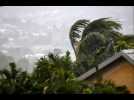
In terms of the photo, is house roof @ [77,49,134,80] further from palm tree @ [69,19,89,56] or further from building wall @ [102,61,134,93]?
palm tree @ [69,19,89,56]

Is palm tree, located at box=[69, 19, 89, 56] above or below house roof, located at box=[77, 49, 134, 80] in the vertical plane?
above

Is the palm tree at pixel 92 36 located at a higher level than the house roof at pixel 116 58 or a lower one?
higher

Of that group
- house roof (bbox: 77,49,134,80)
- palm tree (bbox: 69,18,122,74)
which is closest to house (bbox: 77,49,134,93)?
house roof (bbox: 77,49,134,80)

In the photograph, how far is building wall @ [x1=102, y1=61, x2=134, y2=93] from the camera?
3.63 meters

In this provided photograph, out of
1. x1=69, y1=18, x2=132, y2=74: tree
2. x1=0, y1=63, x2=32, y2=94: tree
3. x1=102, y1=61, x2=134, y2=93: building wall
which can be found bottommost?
x1=102, y1=61, x2=134, y2=93: building wall

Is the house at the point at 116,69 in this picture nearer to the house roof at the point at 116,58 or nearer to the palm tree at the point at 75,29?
the house roof at the point at 116,58

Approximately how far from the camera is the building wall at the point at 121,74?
363 cm

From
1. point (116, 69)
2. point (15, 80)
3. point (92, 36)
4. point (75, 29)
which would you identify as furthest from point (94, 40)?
point (15, 80)

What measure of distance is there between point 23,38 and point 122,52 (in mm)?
1382

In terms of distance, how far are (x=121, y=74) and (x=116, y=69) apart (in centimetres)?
13

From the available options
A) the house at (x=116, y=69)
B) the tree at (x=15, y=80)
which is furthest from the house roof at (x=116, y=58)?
the tree at (x=15, y=80)

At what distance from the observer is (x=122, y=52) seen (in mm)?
3855

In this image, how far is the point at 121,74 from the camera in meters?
3.81

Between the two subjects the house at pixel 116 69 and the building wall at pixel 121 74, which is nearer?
the building wall at pixel 121 74
